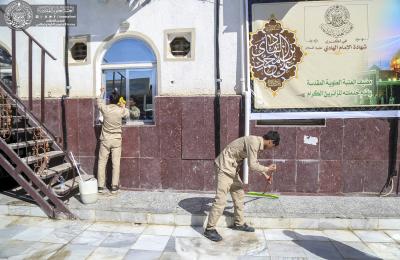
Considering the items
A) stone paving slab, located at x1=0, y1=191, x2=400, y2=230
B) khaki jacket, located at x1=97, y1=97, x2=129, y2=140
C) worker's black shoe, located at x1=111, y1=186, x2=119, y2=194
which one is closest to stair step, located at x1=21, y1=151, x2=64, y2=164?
stone paving slab, located at x1=0, y1=191, x2=400, y2=230

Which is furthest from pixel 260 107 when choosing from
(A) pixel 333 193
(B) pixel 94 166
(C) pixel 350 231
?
(B) pixel 94 166

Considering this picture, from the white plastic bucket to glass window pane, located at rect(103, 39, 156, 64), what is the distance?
2.53 meters

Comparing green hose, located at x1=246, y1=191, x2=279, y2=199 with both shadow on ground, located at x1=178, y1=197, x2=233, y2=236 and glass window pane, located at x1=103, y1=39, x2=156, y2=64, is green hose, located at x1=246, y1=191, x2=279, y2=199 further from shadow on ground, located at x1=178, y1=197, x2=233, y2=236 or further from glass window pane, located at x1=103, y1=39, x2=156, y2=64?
glass window pane, located at x1=103, y1=39, x2=156, y2=64

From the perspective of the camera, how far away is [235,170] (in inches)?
225

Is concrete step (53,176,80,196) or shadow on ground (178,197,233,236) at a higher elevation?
concrete step (53,176,80,196)

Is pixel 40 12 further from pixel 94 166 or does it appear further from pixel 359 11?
pixel 359 11

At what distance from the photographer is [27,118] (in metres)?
7.61

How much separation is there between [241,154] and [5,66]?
5500 mm

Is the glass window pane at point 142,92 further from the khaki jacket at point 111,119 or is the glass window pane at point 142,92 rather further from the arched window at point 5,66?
the arched window at point 5,66

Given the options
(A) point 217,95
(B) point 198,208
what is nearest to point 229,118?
(A) point 217,95

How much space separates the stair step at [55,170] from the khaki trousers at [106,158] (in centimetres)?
58

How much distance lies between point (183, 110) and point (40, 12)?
3352 millimetres

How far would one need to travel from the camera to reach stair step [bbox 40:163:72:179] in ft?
21.7

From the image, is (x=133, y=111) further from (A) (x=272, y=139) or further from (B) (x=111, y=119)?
(A) (x=272, y=139)
